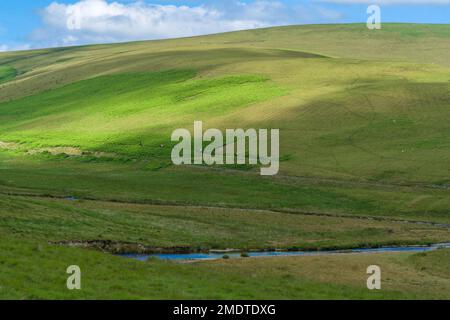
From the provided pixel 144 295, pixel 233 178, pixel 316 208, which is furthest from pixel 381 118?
pixel 144 295

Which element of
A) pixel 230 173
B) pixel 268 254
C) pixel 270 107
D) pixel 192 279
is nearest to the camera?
pixel 192 279

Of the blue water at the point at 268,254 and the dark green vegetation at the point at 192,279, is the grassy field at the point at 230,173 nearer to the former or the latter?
the dark green vegetation at the point at 192,279

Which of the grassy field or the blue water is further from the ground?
the grassy field

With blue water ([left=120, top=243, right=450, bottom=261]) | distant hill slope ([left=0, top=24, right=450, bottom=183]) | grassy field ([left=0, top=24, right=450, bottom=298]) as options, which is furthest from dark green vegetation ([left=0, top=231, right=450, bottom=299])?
distant hill slope ([left=0, top=24, right=450, bottom=183])

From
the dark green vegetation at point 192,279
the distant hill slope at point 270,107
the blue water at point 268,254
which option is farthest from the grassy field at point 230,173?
the blue water at point 268,254

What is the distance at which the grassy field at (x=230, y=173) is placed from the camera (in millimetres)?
36094

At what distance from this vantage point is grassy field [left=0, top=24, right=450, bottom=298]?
3609cm

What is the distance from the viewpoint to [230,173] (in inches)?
3477

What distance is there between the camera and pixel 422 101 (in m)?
110

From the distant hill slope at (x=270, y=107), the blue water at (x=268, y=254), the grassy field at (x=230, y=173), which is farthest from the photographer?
the distant hill slope at (x=270, y=107)

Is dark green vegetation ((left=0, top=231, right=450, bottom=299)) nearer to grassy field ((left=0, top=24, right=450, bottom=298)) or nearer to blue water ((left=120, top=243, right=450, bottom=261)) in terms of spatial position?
grassy field ((left=0, top=24, right=450, bottom=298))

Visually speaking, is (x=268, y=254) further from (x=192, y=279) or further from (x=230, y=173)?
(x=230, y=173)

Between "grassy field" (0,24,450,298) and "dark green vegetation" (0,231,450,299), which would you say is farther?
"grassy field" (0,24,450,298)

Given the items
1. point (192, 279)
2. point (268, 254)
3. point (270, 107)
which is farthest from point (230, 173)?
point (192, 279)
